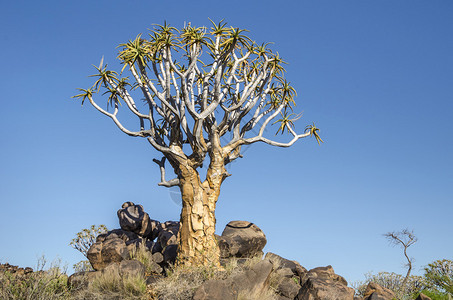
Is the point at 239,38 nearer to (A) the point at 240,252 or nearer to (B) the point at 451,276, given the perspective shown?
(A) the point at 240,252

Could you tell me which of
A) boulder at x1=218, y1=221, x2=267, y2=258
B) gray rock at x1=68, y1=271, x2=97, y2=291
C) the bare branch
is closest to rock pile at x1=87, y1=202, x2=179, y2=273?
gray rock at x1=68, y1=271, x2=97, y2=291

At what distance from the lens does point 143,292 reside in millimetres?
11875

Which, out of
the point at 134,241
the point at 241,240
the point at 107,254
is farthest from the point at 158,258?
the point at 241,240

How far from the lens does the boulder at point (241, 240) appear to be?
1538cm

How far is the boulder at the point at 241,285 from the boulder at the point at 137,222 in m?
8.30

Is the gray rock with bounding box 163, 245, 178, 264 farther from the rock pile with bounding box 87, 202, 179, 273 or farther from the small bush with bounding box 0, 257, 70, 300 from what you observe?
the small bush with bounding box 0, 257, 70, 300

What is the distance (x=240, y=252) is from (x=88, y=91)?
320 inches

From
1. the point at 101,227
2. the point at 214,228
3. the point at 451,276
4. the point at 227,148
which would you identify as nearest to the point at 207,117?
the point at 227,148

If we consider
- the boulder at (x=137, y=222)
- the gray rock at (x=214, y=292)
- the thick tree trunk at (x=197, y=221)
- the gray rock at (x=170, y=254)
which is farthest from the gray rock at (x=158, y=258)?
the gray rock at (x=214, y=292)

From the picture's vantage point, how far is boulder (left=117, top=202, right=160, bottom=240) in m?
18.8

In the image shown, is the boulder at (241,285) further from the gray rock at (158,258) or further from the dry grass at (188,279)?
the gray rock at (158,258)

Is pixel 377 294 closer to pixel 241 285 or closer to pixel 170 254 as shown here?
pixel 241 285

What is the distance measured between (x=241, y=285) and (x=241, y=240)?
15.0ft

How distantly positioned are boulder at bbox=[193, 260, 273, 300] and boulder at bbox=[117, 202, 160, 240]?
830cm
